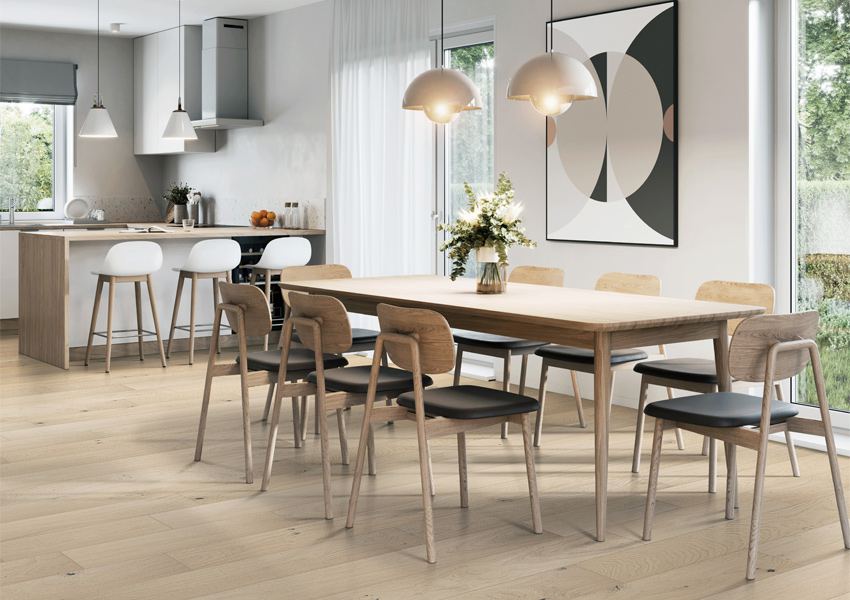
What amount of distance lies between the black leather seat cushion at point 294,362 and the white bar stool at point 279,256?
2.71 meters

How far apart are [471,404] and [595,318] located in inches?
20.2

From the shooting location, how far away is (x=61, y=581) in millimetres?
2785

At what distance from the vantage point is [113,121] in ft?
30.3

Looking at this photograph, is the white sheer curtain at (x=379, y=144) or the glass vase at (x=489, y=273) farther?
the white sheer curtain at (x=379, y=144)

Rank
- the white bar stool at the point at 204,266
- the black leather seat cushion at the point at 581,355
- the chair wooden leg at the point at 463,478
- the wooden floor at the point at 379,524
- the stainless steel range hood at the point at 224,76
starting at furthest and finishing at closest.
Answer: the stainless steel range hood at the point at 224,76 < the white bar stool at the point at 204,266 < the black leather seat cushion at the point at 581,355 < the chair wooden leg at the point at 463,478 < the wooden floor at the point at 379,524

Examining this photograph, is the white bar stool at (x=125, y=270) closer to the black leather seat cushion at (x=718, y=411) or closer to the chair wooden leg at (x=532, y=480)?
the chair wooden leg at (x=532, y=480)

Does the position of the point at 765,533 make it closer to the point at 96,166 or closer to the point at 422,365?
the point at 422,365

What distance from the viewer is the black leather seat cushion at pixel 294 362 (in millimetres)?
3922

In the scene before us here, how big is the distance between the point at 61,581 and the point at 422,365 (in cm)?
127

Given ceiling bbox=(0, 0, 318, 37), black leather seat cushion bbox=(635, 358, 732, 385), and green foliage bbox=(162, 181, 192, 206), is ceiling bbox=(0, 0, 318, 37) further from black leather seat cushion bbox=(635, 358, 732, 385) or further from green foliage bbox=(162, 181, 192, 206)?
black leather seat cushion bbox=(635, 358, 732, 385)

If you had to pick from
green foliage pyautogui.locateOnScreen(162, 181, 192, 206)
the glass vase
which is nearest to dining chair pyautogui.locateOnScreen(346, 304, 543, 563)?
the glass vase

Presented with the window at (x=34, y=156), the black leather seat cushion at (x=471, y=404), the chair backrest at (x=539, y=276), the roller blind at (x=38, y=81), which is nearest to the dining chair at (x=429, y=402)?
the black leather seat cushion at (x=471, y=404)

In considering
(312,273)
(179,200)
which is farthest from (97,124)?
(312,273)

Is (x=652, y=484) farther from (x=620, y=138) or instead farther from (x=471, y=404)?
(x=620, y=138)
